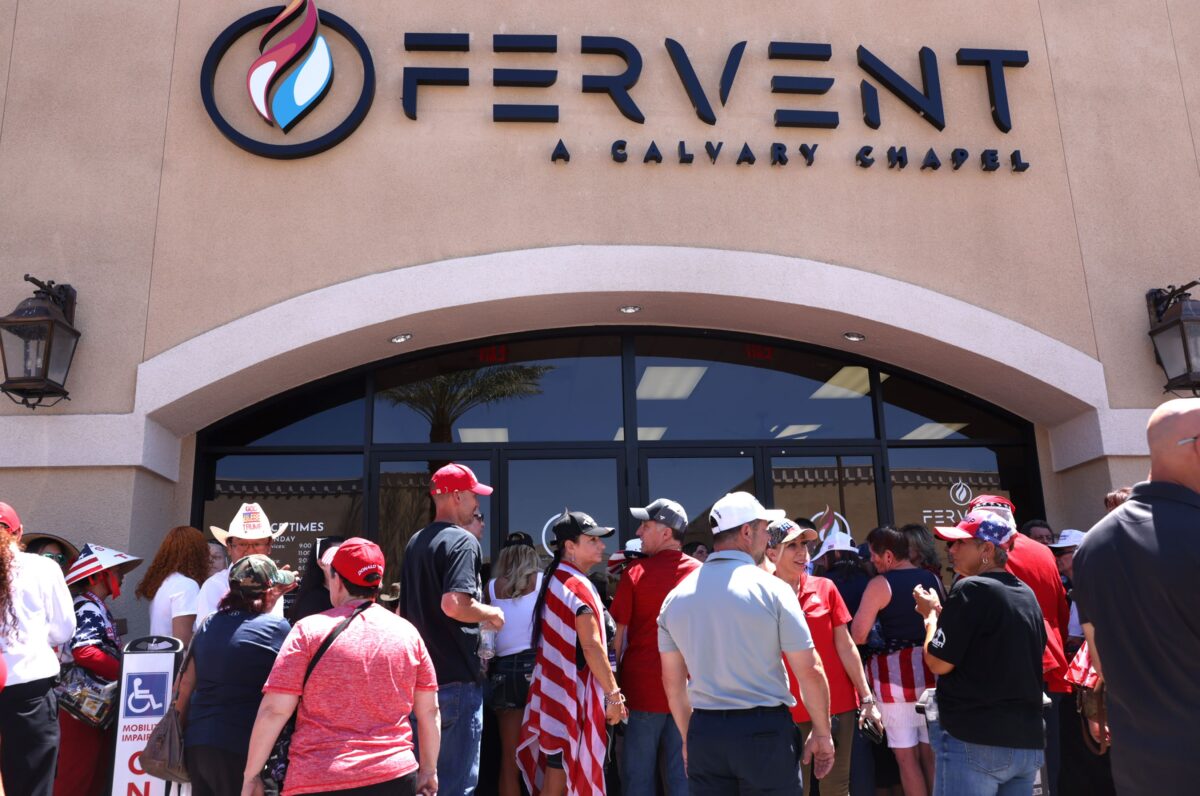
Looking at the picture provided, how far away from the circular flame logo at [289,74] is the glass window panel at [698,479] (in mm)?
3864

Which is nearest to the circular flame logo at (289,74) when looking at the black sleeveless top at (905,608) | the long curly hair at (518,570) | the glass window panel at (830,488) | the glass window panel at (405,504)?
the glass window panel at (405,504)

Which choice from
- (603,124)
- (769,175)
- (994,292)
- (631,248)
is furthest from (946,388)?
(603,124)

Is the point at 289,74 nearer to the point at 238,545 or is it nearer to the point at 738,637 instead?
the point at 238,545

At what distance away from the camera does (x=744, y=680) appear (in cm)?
377

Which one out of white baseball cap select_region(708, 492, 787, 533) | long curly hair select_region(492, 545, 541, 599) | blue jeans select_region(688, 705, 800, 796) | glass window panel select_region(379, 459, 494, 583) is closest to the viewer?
blue jeans select_region(688, 705, 800, 796)

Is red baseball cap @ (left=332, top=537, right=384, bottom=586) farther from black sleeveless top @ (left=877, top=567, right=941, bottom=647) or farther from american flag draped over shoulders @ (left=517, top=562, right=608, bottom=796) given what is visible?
black sleeveless top @ (left=877, top=567, right=941, bottom=647)

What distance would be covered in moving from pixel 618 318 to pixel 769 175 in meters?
1.77

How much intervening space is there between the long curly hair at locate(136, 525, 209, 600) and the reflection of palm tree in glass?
2452mm

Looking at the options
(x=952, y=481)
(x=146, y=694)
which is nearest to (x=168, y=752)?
(x=146, y=694)

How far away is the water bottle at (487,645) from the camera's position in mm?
5633

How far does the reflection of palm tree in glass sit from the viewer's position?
317 inches

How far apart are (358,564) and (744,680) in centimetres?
163

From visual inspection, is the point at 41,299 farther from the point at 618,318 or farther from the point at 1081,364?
the point at 1081,364

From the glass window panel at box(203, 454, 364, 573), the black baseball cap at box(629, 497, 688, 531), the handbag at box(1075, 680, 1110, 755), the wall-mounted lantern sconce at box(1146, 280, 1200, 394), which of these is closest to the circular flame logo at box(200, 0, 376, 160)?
the glass window panel at box(203, 454, 364, 573)
